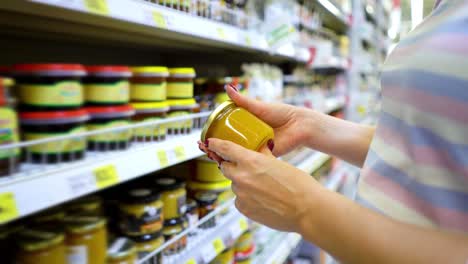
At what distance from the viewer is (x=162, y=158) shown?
1005mm

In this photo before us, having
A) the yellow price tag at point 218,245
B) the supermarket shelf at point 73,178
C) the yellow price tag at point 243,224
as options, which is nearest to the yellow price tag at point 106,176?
the supermarket shelf at point 73,178

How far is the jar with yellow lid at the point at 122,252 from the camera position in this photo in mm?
964

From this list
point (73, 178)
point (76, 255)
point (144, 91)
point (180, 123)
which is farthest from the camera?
point (180, 123)

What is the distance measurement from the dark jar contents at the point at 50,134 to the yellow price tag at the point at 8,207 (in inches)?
5.9

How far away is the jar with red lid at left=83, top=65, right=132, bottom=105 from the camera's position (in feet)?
2.96

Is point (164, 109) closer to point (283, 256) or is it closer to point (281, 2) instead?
point (283, 256)

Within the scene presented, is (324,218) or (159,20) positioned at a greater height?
(159,20)

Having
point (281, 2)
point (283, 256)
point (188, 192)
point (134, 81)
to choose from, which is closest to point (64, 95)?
point (134, 81)

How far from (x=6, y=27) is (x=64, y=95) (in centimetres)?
49

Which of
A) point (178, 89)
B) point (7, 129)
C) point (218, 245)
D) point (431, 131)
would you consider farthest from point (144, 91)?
point (431, 131)

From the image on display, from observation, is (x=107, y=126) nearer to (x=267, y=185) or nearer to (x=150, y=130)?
(x=150, y=130)

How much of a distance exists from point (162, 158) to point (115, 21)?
15.2 inches

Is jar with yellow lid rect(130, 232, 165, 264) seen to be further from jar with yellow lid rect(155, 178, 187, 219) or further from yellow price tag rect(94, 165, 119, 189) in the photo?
yellow price tag rect(94, 165, 119, 189)

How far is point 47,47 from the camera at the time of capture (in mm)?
1367
